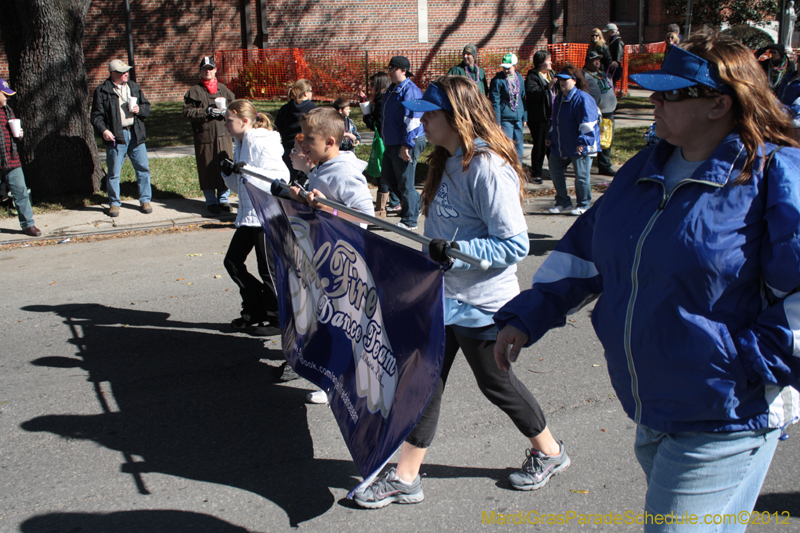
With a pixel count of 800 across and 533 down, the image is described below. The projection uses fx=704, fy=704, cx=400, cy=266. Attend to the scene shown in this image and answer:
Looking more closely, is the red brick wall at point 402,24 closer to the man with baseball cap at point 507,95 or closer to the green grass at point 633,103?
the green grass at point 633,103

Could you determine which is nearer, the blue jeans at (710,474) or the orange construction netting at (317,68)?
the blue jeans at (710,474)

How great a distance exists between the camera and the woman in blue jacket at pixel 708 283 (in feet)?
5.92

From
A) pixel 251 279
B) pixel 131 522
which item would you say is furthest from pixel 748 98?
pixel 251 279

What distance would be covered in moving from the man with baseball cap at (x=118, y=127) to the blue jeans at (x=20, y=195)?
3.64 ft

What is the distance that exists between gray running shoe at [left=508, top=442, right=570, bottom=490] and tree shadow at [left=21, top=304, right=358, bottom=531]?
790 mm

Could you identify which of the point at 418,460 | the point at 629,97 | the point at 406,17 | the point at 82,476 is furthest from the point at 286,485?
the point at 406,17

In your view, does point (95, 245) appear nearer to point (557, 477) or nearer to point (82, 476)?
point (82, 476)

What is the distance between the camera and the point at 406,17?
25.4 meters

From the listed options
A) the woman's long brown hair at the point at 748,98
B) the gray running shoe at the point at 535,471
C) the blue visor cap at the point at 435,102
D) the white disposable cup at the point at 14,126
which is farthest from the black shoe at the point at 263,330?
the white disposable cup at the point at 14,126

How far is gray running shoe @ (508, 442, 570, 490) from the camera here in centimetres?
332

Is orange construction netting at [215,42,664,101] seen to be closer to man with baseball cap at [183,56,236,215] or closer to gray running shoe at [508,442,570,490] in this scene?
man with baseball cap at [183,56,236,215]

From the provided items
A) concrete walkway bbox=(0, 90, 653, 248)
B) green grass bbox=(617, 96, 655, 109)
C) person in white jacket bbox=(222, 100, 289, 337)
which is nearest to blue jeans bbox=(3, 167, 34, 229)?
concrete walkway bbox=(0, 90, 653, 248)

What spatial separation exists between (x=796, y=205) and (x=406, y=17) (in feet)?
82.7

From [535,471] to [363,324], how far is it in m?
1.14
